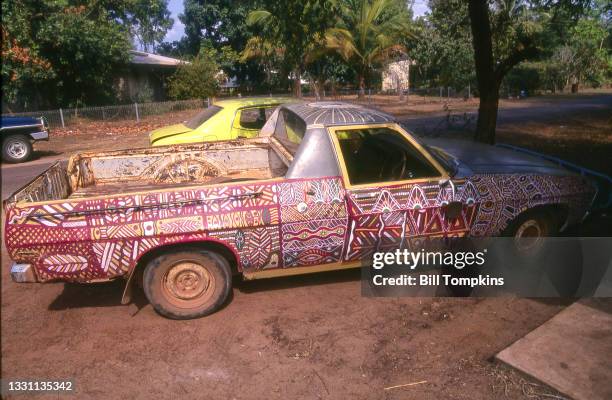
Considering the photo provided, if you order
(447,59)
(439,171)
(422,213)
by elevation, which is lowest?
(422,213)

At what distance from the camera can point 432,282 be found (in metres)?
4.46

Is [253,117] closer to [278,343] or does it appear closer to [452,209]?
[452,209]

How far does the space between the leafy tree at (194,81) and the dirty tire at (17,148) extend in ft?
43.3

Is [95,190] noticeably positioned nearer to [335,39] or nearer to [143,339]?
[143,339]

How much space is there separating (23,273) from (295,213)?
211cm

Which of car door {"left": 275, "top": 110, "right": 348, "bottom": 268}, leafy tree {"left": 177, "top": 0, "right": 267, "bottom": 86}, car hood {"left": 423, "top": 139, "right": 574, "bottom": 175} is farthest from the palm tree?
car door {"left": 275, "top": 110, "right": 348, "bottom": 268}

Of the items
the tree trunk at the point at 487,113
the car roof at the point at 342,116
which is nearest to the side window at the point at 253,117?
the car roof at the point at 342,116

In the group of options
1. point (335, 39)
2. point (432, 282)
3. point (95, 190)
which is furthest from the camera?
point (335, 39)

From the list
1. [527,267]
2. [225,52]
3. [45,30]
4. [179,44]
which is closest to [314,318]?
A: [527,267]

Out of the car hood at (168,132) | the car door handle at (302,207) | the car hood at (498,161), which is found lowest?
the car door handle at (302,207)

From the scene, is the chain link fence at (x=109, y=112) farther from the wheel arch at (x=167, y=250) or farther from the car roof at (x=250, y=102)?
the wheel arch at (x=167, y=250)

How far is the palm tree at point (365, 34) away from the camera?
2584cm

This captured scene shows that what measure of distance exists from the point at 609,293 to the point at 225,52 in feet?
94.7

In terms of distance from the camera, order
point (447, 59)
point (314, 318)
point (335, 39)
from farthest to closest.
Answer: point (447, 59)
point (335, 39)
point (314, 318)
